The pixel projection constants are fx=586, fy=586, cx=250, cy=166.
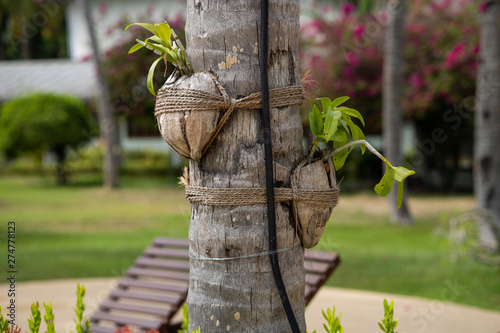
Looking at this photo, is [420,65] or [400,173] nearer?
[400,173]

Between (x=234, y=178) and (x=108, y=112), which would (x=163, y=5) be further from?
(x=234, y=178)

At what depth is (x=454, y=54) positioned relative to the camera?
1097 cm

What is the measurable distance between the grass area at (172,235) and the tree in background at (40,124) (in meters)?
1.41

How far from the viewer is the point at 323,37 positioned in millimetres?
14594

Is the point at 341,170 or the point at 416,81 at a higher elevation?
the point at 416,81

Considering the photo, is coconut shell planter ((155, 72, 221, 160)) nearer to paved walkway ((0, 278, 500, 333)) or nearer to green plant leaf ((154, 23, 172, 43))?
green plant leaf ((154, 23, 172, 43))

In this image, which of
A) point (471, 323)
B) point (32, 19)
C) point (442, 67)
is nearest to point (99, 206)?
point (442, 67)

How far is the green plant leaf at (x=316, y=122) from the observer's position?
221 cm

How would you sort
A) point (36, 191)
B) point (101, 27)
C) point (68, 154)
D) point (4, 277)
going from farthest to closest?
1. point (101, 27)
2. point (68, 154)
3. point (36, 191)
4. point (4, 277)

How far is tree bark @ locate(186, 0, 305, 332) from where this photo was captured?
2.09 meters

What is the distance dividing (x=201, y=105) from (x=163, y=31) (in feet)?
1.06

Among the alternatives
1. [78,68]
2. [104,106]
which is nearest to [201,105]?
[104,106]

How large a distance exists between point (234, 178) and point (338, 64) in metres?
12.1

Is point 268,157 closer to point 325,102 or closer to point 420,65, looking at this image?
point 325,102
